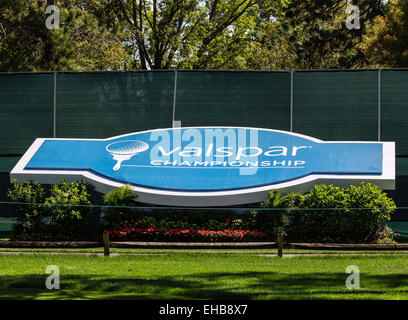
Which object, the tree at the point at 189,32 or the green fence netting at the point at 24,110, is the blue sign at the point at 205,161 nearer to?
the green fence netting at the point at 24,110

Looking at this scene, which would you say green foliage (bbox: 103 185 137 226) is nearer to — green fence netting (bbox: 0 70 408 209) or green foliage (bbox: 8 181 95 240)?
green foliage (bbox: 8 181 95 240)

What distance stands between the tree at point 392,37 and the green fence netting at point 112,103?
57.6ft

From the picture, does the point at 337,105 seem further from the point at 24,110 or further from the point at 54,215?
the point at 24,110

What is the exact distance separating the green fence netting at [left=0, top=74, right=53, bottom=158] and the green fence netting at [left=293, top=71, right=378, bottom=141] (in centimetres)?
857

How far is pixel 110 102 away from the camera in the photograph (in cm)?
2400

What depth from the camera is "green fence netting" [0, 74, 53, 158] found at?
24016 mm

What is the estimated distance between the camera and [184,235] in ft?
60.3

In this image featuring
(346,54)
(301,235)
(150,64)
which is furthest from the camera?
(150,64)

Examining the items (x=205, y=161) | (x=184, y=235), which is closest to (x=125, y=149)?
(x=205, y=161)

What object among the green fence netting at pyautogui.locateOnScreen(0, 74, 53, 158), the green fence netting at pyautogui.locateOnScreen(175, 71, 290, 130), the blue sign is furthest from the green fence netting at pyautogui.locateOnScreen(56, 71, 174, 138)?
the blue sign

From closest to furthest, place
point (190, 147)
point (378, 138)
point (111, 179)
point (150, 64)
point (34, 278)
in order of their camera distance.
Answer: point (34, 278) → point (111, 179) → point (190, 147) → point (378, 138) → point (150, 64)

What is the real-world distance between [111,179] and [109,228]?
1.59 metres
